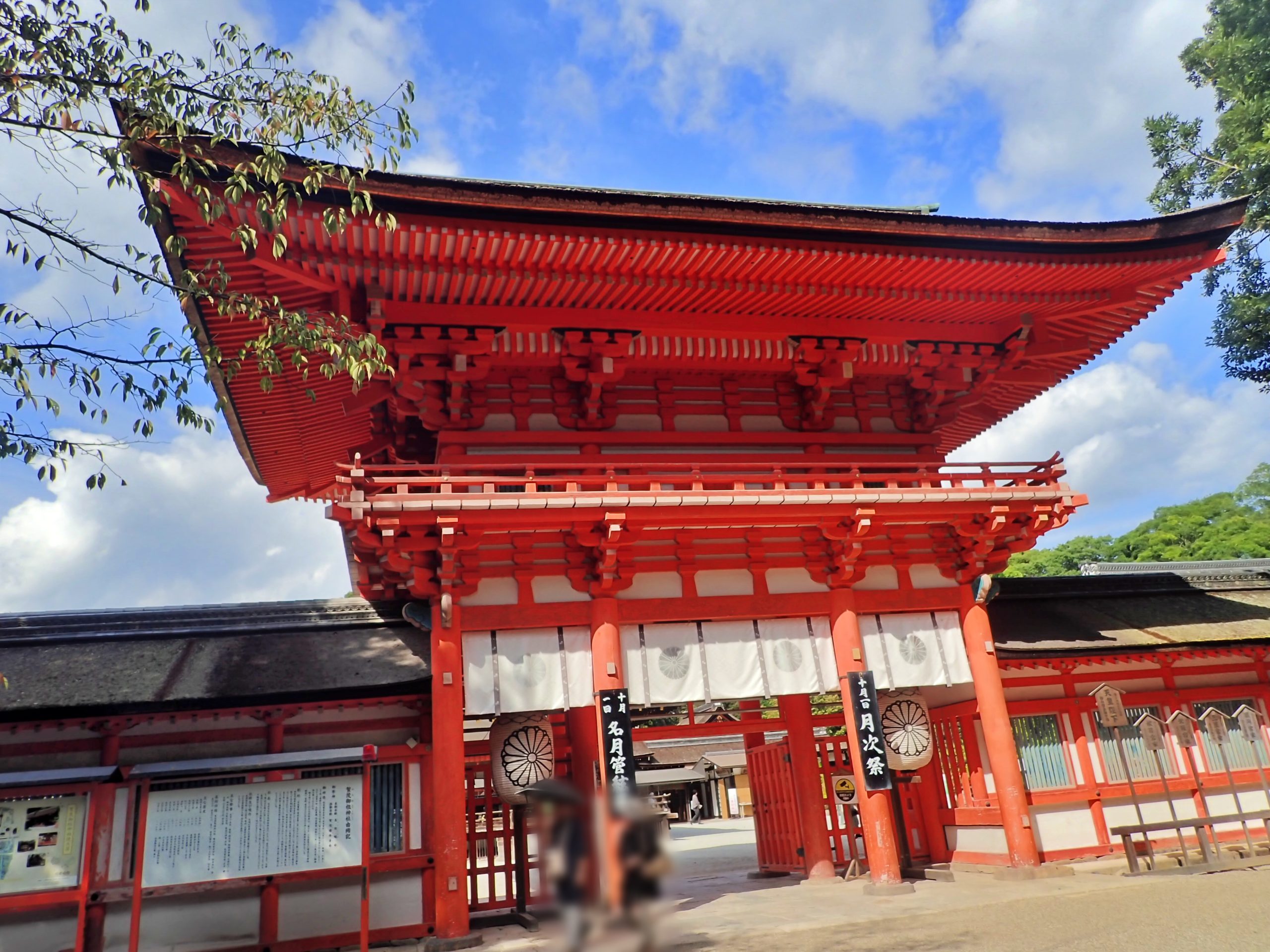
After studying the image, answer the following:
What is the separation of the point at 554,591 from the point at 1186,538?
51368mm

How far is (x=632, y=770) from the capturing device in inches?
400

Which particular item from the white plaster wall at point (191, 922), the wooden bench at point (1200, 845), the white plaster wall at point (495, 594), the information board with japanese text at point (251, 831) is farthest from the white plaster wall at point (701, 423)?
the white plaster wall at point (191, 922)

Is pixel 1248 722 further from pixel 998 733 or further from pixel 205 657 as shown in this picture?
pixel 205 657

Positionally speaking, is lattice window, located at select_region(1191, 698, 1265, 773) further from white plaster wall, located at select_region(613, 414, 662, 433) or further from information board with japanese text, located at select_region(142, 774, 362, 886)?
information board with japanese text, located at select_region(142, 774, 362, 886)

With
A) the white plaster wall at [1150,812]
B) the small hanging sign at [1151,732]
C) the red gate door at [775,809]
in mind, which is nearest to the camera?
the small hanging sign at [1151,732]

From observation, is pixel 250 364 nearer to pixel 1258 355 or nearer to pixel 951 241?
pixel 951 241

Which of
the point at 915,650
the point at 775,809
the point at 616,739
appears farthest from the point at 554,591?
the point at 775,809

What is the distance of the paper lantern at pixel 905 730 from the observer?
12.0 m

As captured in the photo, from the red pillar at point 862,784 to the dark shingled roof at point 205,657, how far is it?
5579 mm

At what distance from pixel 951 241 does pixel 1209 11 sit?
1561 cm

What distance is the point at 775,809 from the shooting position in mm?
14180

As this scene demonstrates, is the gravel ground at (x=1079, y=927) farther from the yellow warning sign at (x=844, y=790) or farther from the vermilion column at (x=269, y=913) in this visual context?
the vermilion column at (x=269, y=913)

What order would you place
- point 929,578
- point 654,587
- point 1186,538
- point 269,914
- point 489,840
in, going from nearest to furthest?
point 269,914 → point 654,587 → point 489,840 → point 929,578 → point 1186,538

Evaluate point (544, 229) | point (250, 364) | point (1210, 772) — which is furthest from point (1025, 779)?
point (250, 364)
